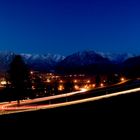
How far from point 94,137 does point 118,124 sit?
9.36 ft

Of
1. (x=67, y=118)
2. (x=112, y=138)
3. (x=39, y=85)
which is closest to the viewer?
(x=112, y=138)

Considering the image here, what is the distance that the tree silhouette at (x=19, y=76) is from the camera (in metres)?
64.2

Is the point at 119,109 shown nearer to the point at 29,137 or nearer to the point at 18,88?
the point at 29,137

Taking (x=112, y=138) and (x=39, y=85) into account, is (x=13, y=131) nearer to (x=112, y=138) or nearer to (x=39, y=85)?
(x=112, y=138)

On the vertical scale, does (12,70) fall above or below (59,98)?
above

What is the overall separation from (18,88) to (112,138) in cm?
5066

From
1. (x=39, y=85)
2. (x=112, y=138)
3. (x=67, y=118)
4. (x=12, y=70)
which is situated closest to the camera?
(x=112, y=138)

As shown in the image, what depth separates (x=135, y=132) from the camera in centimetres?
1742

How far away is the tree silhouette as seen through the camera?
211 feet

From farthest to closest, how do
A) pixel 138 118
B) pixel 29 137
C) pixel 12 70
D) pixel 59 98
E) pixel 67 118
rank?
1. pixel 12 70
2. pixel 59 98
3. pixel 67 118
4. pixel 138 118
5. pixel 29 137

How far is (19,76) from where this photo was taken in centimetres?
6531

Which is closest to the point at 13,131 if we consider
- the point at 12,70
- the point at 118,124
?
the point at 118,124

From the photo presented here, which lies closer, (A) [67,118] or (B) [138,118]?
(B) [138,118]

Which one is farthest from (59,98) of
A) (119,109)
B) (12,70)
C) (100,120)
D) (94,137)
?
(94,137)
